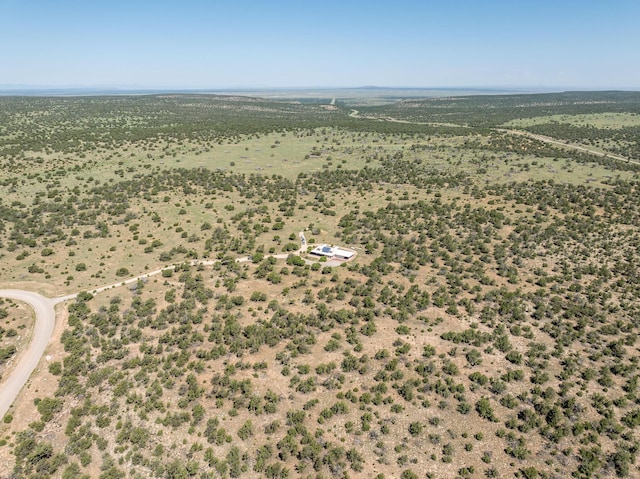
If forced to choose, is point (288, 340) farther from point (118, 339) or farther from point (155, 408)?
point (118, 339)

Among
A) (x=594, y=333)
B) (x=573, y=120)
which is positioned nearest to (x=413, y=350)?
(x=594, y=333)

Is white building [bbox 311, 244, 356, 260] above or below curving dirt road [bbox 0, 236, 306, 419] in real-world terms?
above

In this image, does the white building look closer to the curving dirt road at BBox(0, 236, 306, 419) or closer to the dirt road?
the curving dirt road at BBox(0, 236, 306, 419)

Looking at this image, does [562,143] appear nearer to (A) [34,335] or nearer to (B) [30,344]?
(A) [34,335]

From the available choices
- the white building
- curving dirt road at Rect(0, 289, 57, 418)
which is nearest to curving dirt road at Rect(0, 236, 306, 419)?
curving dirt road at Rect(0, 289, 57, 418)

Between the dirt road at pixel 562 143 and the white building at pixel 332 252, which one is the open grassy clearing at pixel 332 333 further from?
the dirt road at pixel 562 143

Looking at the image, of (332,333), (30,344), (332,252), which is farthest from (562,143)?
(30,344)
